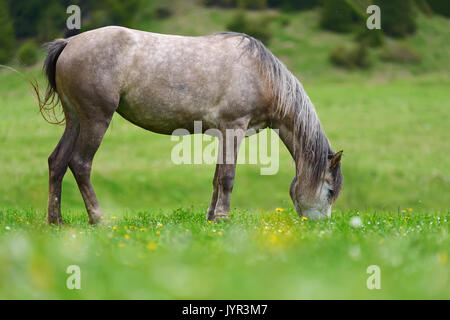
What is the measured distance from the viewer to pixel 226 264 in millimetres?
4605

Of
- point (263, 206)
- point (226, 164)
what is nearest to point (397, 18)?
point (263, 206)

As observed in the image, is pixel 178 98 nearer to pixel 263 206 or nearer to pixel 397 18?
pixel 263 206

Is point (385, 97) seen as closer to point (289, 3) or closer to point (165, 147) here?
point (165, 147)

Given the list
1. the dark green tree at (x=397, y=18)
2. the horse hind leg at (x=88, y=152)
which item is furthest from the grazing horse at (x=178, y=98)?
the dark green tree at (x=397, y=18)

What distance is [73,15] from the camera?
27.8ft

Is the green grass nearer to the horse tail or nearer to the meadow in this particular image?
the meadow

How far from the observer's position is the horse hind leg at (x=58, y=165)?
788 cm

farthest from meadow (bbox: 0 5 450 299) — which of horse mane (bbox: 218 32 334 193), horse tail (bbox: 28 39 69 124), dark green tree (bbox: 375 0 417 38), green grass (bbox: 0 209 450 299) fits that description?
horse tail (bbox: 28 39 69 124)

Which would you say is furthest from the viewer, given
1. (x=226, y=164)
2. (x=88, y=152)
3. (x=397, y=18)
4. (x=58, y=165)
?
(x=397, y=18)

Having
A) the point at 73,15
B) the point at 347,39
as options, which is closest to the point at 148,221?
the point at 73,15

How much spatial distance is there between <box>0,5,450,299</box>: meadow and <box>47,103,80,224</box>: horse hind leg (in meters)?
0.30

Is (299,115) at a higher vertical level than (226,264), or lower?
higher

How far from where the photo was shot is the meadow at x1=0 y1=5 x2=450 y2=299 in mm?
4211

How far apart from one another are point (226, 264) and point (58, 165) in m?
4.24
